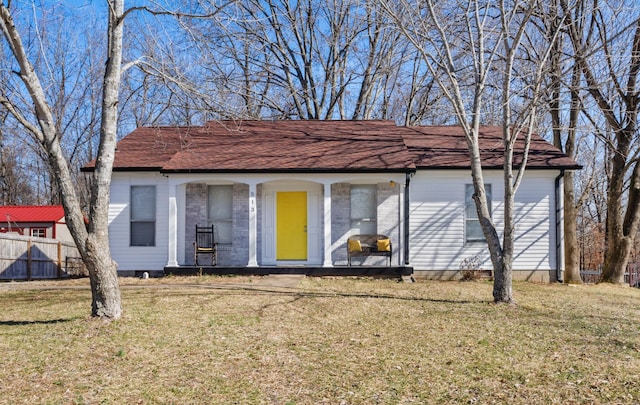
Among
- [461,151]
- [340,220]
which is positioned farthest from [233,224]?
[461,151]

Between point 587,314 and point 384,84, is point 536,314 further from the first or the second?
point 384,84

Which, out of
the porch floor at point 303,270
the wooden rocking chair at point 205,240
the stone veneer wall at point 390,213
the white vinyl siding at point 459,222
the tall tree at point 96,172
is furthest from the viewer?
the white vinyl siding at point 459,222

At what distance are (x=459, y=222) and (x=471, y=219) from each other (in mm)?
374

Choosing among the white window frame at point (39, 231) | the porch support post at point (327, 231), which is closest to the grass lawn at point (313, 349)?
the porch support post at point (327, 231)

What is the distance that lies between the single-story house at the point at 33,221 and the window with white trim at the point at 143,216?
1168 cm

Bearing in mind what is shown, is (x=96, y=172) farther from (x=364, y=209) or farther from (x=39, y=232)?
(x=39, y=232)

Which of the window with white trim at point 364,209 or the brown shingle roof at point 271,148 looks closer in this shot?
the brown shingle roof at point 271,148

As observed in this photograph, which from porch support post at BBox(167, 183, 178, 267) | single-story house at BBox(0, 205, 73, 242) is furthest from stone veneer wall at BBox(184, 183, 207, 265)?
single-story house at BBox(0, 205, 73, 242)

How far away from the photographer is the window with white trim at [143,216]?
14.4 metres

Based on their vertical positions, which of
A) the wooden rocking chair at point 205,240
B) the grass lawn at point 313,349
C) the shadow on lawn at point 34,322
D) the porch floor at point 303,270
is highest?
the wooden rocking chair at point 205,240

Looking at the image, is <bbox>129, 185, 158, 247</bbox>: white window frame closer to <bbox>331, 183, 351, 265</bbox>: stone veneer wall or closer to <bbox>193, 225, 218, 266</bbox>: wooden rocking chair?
<bbox>193, 225, 218, 266</bbox>: wooden rocking chair

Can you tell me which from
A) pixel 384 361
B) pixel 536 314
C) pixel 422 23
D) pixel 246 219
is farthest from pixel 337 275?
pixel 384 361

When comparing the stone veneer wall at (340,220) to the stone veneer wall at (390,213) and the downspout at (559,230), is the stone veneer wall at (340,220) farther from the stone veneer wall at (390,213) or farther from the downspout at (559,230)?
the downspout at (559,230)

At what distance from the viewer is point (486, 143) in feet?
52.2
